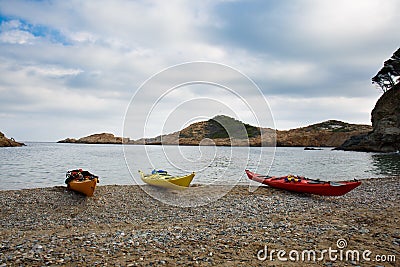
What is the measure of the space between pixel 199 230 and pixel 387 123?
61.3 metres

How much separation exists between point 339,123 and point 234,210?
518ft

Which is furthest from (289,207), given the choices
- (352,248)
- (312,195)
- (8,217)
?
(8,217)

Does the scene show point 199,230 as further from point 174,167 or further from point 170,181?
point 174,167

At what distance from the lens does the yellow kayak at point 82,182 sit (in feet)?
46.0

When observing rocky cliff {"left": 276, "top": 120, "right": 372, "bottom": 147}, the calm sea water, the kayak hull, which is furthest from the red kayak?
rocky cliff {"left": 276, "top": 120, "right": 372, "bottom": 147}

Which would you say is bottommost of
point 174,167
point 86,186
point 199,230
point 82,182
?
point 199,230

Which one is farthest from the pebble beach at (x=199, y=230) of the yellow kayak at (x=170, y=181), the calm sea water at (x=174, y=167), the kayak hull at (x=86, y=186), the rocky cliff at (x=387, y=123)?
the rocky cliff at (x=387, y=123)

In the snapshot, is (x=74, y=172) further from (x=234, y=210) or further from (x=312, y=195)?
(x=312, y=195)

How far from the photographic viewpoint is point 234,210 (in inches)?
441

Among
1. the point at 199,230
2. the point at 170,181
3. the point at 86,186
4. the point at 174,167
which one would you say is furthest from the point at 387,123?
the point at 199,230

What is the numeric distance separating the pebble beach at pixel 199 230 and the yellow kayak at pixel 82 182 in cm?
39

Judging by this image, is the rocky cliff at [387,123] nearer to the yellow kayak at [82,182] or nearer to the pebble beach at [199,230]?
the pebble beach at [199,230]

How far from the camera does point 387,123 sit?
2248 inches

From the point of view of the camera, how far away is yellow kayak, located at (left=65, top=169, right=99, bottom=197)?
46.0ft
